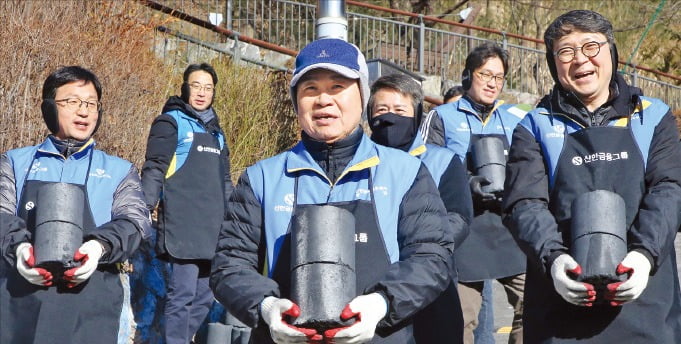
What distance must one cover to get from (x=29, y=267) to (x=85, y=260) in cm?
25

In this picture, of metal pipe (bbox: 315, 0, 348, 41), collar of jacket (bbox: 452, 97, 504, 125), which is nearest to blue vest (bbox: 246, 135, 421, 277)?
collar of jacket (bbox: 452, 97, 504, 125)

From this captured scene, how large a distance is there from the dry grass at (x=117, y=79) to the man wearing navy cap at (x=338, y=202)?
568cm

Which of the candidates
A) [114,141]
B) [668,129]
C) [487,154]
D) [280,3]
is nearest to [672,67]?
[280,3]

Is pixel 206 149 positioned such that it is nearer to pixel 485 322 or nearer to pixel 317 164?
pixel 485 322

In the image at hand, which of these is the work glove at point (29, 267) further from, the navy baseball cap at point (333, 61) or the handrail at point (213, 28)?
the handrail at point (213, 28)

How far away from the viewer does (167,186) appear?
863 centimetres

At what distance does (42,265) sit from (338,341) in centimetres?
202

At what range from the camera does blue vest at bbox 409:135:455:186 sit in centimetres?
583

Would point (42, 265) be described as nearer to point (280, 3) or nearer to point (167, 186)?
point (167, 186)

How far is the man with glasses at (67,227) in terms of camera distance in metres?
5.16

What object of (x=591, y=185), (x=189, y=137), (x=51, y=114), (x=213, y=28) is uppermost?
(x=213, y=28)

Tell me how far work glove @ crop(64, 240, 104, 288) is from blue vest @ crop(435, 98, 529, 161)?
2.61 m

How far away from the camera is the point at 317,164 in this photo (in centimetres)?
405

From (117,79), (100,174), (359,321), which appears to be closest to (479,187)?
(100,174)
